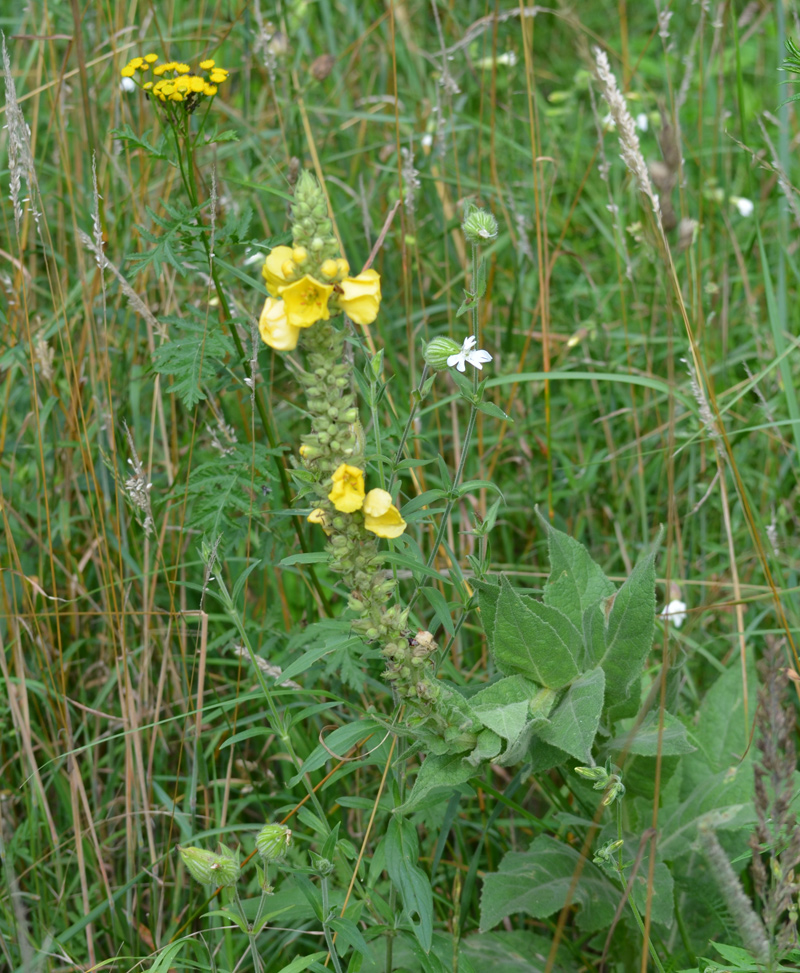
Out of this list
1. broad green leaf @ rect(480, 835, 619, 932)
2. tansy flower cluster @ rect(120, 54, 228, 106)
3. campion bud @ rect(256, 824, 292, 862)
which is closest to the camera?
campion bud @ rect(256, 824, 292, 862)

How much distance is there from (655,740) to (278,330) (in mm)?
1037

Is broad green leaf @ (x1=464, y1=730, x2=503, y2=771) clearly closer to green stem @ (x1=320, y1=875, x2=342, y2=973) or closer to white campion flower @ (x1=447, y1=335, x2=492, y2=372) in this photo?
green stem @ (x1=320, y1=875, x2=342, y2=973)

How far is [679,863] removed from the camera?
2135 mm

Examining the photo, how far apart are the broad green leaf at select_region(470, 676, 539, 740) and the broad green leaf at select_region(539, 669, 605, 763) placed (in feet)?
0.18

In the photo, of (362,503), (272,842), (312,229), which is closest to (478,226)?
(312,229)

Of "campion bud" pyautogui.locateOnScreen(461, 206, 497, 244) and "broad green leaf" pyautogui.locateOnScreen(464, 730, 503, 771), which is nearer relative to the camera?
"broad green leaf" pyautogui.locateOnScreen(464, 730, 503, 771)

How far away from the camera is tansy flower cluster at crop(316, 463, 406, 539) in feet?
4.41

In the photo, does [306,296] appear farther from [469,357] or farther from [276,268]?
[469,357]

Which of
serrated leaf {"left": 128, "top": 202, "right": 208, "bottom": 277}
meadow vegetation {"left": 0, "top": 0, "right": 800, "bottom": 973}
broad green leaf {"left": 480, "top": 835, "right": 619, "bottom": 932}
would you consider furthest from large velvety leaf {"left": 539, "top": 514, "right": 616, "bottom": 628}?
serrated leaf {"left": 128, "top": 202, "right": 208, "bottom": 277}

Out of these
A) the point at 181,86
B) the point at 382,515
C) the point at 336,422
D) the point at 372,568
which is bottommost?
the point at 372,568

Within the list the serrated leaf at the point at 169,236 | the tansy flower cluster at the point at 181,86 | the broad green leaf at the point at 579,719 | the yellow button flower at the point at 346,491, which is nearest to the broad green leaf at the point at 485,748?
the broad green leaf at the point at 579,719

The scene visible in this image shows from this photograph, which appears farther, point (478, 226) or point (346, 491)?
point (478, 226)

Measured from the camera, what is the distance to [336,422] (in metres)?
1.40

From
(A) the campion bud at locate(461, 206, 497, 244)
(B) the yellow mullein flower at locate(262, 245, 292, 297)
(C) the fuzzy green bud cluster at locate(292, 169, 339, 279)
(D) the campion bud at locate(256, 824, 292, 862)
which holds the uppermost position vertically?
(C) the fuzzy green bud cluster at locate(292, 169, 339, 279)
